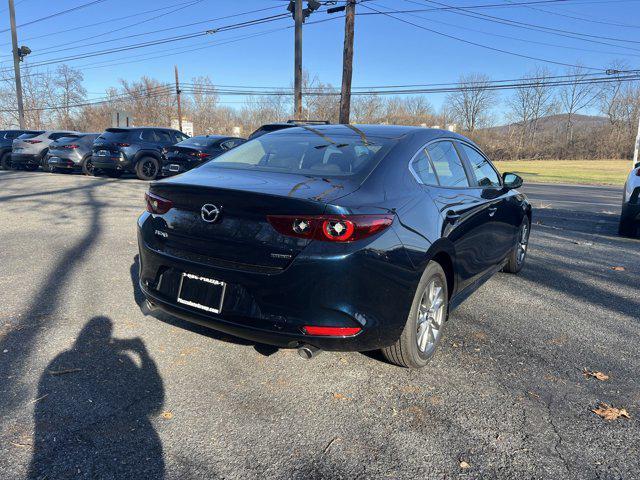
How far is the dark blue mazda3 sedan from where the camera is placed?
257cm

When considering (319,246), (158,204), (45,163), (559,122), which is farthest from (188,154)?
(559,122)

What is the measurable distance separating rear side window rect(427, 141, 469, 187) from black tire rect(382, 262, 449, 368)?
0.79 meters

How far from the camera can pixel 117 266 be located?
5.39 metres

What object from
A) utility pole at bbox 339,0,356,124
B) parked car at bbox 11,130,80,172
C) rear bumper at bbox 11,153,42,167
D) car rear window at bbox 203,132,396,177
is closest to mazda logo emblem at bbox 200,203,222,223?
car rear window at bbox 203,132,396,177

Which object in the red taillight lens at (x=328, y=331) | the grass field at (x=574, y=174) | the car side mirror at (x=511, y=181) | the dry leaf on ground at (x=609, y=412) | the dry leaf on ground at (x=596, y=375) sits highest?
the car side mirror at (x=511, y=181)

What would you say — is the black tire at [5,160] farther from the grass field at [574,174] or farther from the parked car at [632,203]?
the grass field at [574,174]

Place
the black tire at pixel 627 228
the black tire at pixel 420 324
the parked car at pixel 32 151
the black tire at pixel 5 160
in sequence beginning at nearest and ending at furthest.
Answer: the black tire at pixel 420 324
the black tire at pixel 627 228
the parked car at pixel 32 151
the black tire at pixel 5 160

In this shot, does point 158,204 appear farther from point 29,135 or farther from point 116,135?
point 29,135

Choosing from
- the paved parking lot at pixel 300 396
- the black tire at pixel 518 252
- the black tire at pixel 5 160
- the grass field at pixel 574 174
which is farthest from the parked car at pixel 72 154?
the grass field at pixel 574 174

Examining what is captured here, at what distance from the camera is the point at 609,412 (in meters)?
2.79

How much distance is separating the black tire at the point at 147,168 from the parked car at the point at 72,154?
2397 millimetres

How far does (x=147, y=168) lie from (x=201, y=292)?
13.2 m

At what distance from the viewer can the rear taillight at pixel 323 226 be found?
255 centimetres

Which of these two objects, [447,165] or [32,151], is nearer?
[447,165]
